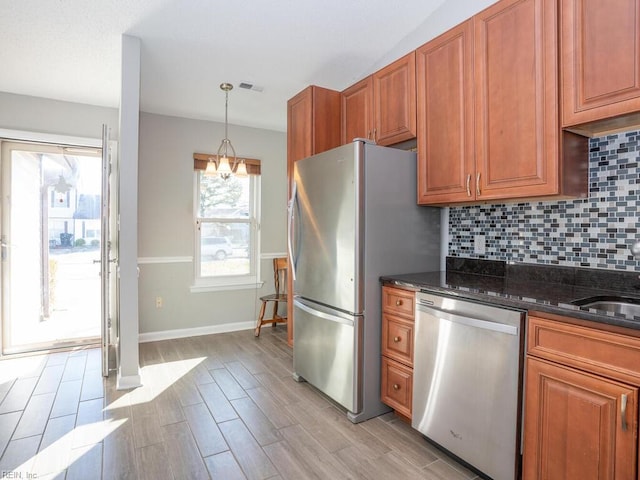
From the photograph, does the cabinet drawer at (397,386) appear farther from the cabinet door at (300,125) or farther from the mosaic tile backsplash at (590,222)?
the cabinet door at (300,125)

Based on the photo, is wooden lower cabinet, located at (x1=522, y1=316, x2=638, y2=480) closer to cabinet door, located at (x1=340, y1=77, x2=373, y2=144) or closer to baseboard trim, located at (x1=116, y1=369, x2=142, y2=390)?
cabinet door, located at (x1=340, y1=77, x2=373, y2=144)

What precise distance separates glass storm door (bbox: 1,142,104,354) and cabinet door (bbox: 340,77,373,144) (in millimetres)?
2509

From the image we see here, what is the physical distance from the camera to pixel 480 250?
95.9 inches

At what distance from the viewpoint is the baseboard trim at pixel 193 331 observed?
3939 millimetres

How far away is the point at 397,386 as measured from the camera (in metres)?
2.23

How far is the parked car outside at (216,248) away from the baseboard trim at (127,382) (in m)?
1.72

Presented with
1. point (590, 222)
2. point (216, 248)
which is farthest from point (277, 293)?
point (590, 222)

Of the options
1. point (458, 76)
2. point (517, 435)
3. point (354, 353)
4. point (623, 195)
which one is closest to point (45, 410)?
point (354, 353)

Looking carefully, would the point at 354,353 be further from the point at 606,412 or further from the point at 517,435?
the point at 606,412

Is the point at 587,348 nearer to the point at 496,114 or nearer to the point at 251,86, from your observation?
the point at 496,114

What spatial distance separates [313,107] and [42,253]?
2.94 m

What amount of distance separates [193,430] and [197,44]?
2640 millimetres

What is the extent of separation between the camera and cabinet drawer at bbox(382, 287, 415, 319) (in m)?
2.13

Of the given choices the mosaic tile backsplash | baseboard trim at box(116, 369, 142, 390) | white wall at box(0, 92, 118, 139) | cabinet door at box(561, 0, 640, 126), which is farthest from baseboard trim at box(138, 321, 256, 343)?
cabinet door at box(561, 0, 640, 126)
